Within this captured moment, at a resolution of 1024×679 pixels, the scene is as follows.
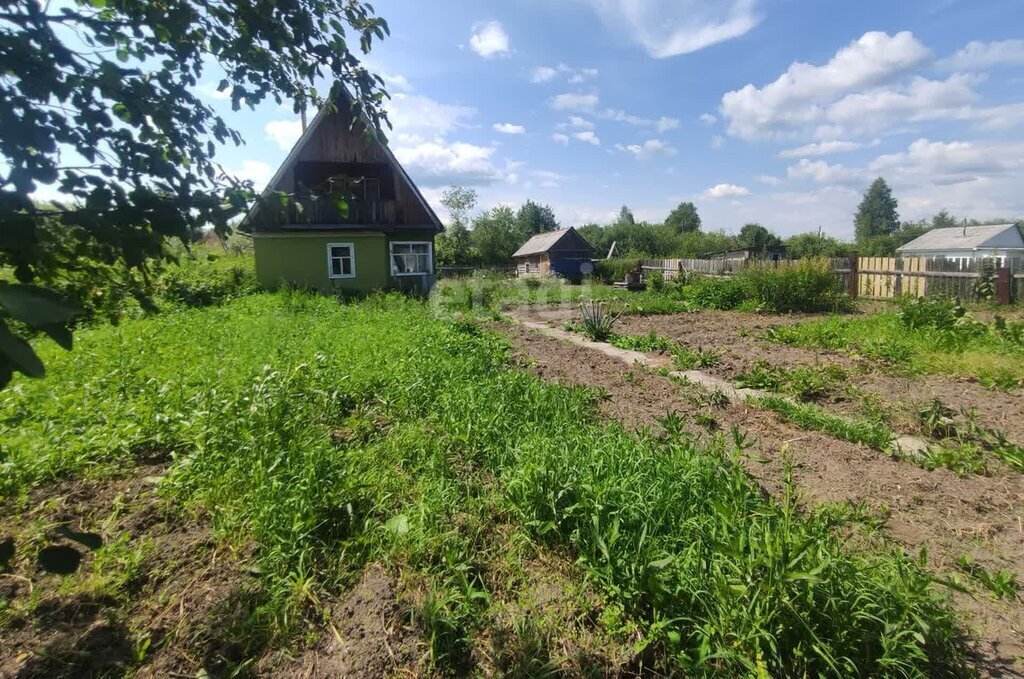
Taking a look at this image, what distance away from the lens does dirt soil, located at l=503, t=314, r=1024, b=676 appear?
2355 millimetres

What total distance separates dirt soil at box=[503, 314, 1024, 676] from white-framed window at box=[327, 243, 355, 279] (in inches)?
534

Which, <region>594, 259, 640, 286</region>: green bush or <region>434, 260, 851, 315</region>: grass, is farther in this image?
<region>594, 259, 640, 286</region>: green bush

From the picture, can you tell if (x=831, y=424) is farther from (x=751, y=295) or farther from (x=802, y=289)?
(x=751, y=295)

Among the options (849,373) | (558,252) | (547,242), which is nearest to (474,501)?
(849,373)

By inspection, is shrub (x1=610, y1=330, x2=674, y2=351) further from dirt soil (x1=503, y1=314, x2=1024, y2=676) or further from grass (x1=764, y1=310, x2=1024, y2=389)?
dirt soil (x1=503, y1=314, x2=1024, y2=676)

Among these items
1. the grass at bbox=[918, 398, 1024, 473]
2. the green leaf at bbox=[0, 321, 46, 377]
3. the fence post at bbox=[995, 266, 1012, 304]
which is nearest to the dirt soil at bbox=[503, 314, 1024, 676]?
the grass at bbox=[918, 398, 1024, 473]

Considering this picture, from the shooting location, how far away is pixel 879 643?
1.97m

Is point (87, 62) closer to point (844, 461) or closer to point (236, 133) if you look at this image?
point (236, 133)

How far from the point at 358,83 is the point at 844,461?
13.9 ft

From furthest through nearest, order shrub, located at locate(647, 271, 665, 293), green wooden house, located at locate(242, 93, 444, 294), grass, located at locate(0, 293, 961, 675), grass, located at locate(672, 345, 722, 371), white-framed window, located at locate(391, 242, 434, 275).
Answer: shrub, located at locate(647, 271, 665, 293) → white-framed window, located at locate(391, 242, 434, 275) → green wooden house, located at locate(242, 93, 444, 294) → grass, located at locate(672, 345, 722, 371) → grass, located at locate(0, 293, 961, 675)

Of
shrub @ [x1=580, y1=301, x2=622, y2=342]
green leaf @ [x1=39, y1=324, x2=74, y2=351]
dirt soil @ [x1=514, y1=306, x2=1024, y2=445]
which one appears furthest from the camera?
shrub @ [x1=580, y1=301, x2=622, y2=342]

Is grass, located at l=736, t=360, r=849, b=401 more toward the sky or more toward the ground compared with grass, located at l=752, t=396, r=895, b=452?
more toward the sky

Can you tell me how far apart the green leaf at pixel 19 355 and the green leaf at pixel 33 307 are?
0.04 metres

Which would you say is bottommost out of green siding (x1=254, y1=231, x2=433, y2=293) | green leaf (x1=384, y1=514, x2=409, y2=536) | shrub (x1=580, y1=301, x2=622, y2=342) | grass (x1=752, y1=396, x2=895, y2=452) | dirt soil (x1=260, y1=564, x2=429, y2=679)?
dirt soil (x1=260, y1=564, x2=429, y2=679)
